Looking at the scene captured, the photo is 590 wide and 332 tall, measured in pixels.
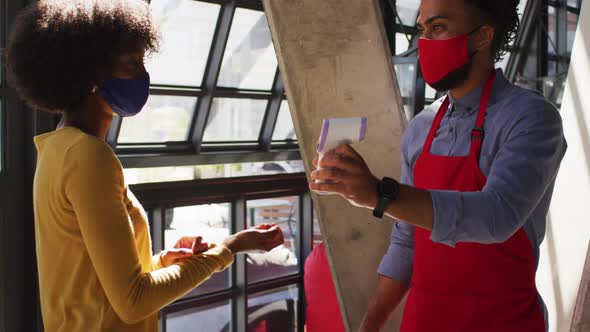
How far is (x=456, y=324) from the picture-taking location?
1775 mm

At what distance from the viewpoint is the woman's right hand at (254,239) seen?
5.86 ft

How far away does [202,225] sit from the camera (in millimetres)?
6379

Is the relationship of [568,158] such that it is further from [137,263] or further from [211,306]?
[211,306]

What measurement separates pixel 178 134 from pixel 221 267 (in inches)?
189

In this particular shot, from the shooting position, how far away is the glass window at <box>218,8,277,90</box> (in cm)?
673

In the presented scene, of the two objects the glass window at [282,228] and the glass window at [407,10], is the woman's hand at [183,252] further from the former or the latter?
the glass window at [407,10]

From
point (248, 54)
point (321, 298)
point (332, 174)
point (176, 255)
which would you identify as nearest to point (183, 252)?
point (176, 255)

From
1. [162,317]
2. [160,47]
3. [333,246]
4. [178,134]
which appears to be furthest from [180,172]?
[160,47]

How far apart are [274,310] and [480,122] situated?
5735 millimetres

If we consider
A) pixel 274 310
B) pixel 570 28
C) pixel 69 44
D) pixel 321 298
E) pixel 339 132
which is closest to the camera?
pixel 339 132

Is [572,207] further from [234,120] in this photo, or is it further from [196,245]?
[234,120]

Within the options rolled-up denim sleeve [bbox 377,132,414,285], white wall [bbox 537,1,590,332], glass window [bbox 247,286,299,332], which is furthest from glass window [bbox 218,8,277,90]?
rolled-up denim sleeve [bbox 377,132,414,285]

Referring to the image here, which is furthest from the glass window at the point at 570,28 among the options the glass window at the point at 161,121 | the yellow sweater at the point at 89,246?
the yellow sweater at the point at 89,246

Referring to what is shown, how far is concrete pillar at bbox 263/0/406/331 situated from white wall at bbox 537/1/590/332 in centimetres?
99
